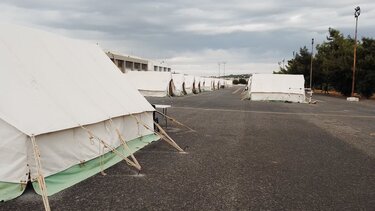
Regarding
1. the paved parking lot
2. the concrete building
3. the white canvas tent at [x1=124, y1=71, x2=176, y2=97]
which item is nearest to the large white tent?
the paved parking lot

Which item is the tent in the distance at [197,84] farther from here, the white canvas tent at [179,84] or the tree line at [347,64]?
the tree line at [347,64]

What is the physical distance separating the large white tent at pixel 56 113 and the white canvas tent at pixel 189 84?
123 feet

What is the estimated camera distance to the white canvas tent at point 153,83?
38562 millimetres

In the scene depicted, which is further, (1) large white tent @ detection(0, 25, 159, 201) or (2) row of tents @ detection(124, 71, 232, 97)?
(2) row of tents @ detection(124, 71, 232, 97)

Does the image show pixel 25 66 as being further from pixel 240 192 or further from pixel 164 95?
pixel 164 95

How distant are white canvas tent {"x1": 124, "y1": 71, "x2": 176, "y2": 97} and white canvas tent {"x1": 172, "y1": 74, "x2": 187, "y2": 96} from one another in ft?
6.88

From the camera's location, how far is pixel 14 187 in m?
5.75

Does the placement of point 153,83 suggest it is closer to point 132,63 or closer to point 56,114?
point 56,114

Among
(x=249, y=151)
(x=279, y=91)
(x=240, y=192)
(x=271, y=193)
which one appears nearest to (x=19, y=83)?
(x=240, y=192)

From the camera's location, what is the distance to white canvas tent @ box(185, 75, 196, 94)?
48.2 metres

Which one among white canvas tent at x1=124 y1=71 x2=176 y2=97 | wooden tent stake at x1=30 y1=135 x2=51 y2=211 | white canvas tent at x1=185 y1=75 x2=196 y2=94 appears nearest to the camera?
wooden tent stake at x1=30 y1=135 x2=51 y2=211

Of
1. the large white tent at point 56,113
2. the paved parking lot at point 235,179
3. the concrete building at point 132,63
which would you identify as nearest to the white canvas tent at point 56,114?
the large white tent at point 56,113

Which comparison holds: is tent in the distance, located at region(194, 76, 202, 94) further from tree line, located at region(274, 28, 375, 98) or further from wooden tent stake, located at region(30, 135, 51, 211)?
wooden tent stake, located at region(30, 135, 51, 211)

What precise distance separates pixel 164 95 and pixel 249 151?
95.4ft
